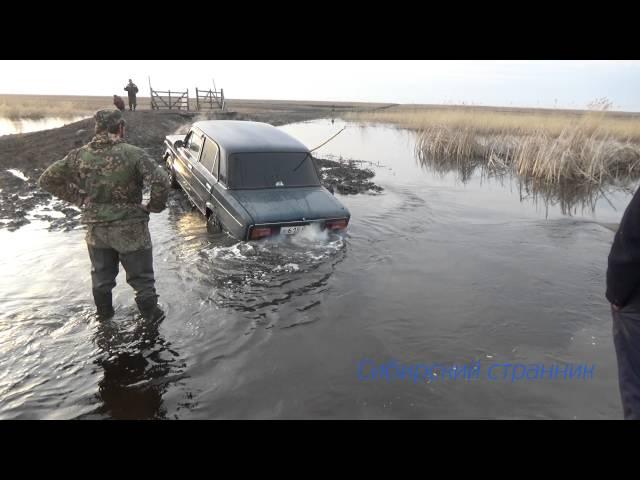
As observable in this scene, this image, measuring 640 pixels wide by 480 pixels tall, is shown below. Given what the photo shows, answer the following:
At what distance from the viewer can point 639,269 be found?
198 centimetres

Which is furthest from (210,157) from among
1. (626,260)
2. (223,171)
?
(626,260)

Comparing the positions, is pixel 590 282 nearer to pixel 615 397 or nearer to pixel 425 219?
pixel 615 397

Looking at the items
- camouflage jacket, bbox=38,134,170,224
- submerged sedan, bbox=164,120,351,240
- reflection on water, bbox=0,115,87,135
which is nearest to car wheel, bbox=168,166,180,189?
submerged sedan, bbox=164,120,351,240

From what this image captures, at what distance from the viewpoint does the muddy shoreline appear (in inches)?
296

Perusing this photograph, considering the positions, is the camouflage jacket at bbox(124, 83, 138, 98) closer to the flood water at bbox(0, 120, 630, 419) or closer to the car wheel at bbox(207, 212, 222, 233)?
the flood water at bbox(0, 120, 630, 419)

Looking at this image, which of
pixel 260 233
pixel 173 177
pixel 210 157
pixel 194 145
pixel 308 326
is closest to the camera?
Result: pixel 308 326

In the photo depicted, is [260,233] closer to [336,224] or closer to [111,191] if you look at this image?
[336,224]

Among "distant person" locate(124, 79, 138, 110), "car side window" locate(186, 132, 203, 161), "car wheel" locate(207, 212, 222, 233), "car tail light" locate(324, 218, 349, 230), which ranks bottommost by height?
"car wheel" locate(207, 212, 222, 233)

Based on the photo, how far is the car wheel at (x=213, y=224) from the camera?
6.57 metres

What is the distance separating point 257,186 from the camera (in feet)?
21.2

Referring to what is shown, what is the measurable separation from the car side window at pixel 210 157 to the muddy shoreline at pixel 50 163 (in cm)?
252

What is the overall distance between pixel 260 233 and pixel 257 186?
107cm
